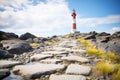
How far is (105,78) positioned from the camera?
2.04m

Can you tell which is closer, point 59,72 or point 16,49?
point 59,72

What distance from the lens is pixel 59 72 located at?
2.33m

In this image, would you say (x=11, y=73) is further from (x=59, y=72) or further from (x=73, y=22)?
(x=73, y=22)

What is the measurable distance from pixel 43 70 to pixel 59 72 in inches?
9.5

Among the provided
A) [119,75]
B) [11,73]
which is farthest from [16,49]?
[119,75]

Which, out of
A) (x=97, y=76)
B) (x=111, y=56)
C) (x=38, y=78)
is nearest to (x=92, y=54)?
(x=111, y=56)

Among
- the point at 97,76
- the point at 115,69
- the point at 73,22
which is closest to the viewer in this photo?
the point at 97,76

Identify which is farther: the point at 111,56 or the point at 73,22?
the point at 73,22

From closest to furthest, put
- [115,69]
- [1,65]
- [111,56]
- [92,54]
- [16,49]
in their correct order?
[115,69], [1,65], [111,56], [92,54], [16,49]

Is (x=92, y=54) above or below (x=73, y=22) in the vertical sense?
below

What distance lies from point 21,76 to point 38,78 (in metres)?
0.26

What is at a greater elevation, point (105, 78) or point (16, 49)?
point (16, 49)

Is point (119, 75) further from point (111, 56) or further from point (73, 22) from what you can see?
point (73, 22)

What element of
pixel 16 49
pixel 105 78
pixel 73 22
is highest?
pixel 73 22
